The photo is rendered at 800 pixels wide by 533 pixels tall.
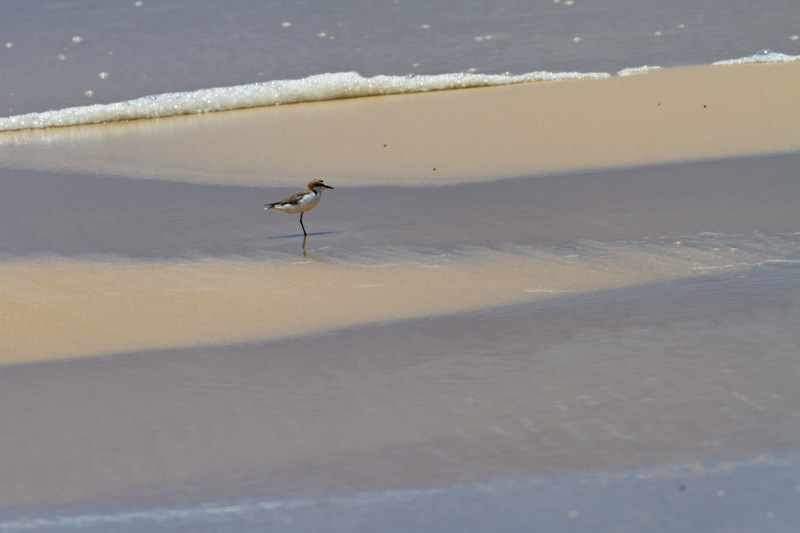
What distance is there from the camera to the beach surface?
10.9 feet

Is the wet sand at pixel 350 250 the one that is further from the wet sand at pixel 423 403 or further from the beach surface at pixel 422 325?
the wet sand at pixel 423 403

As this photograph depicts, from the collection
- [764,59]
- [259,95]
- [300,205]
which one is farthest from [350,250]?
[764,59]

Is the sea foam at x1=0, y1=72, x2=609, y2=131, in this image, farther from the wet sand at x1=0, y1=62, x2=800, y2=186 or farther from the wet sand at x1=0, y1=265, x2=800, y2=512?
the wet sand at x1=0, y1=265, x2=800, y2=512

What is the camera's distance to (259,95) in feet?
39.7

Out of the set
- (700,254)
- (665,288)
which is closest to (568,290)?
(665,288)

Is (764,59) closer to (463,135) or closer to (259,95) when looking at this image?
(463,135)

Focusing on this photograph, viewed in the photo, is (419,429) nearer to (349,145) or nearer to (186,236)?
(186,236)

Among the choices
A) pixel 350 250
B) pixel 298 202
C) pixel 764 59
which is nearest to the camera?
pixel 350 250

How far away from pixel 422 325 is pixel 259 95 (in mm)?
7819

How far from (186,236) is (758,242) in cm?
398

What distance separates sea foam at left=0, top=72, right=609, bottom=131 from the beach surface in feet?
7.65

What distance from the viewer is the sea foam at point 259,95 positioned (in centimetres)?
1180

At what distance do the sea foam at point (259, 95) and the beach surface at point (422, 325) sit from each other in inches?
91.8

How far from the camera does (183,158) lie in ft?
31.2
